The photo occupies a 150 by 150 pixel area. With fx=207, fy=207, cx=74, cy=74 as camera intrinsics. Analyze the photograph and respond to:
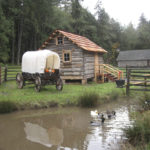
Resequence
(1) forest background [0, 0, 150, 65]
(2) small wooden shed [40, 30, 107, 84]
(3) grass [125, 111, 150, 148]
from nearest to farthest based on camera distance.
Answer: (3) grass [125, 111, 150, 148] < (2) small wooden shed [40, 30, 107, 84] < (1) forest background [0, 0, 150, 65]

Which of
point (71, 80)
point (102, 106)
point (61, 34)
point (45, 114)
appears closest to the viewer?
point (45, 114)

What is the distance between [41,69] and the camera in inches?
518

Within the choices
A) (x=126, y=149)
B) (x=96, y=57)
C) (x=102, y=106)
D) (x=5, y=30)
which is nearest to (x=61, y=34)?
(x=96, y=57)

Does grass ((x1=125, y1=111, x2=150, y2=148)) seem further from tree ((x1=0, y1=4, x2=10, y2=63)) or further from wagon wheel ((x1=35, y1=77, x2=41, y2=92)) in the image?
tree ((x1=0, y1=4, x2=10, y2=63))

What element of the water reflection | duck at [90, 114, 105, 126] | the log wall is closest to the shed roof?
the log wall

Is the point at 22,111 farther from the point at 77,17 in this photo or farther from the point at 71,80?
the point at 77,17

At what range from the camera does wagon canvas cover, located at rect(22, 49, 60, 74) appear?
13.2m

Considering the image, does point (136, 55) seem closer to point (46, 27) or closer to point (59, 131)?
point (46, 27)

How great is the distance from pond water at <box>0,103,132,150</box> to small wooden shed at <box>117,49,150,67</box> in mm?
42680

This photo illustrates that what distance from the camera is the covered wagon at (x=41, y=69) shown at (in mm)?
13219

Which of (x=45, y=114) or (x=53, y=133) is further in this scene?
(x=45, y=114)

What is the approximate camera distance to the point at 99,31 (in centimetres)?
6128

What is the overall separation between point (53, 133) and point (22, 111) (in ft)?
10.9

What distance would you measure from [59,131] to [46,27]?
40.3m
